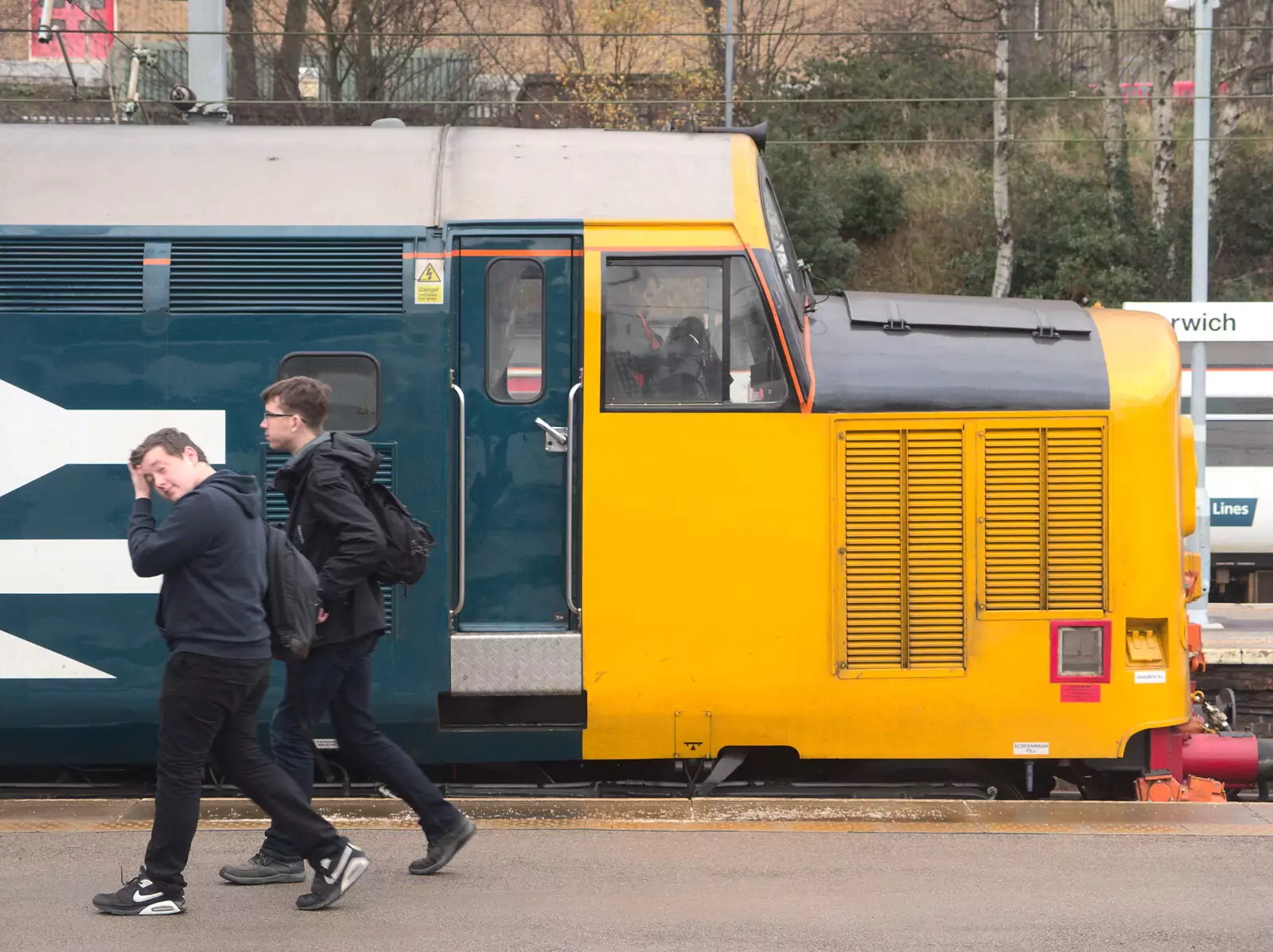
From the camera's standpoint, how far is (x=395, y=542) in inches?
200

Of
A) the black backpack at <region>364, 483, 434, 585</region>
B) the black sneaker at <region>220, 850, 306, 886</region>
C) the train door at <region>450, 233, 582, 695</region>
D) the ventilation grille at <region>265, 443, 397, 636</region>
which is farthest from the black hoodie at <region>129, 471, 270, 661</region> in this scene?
the train door at <region>450, 233, 582, 695</region>

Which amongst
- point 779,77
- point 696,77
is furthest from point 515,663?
point 779,77

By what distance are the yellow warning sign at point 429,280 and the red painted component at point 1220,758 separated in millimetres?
3839

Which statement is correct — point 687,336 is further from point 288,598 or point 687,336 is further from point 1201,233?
point 1201,233

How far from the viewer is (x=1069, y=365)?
6.54m

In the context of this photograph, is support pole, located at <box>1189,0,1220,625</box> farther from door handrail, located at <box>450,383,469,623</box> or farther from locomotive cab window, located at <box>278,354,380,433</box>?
locomotive cab window, located at <box>278,354,380,433</box>

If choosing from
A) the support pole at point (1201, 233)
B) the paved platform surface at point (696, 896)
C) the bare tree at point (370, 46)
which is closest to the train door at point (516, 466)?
the paved platform surface at point (696, 896)

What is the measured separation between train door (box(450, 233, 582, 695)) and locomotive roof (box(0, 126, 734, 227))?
0.24 meters

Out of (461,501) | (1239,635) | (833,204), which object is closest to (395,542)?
(461,501)

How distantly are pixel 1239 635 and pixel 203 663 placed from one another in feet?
30.4

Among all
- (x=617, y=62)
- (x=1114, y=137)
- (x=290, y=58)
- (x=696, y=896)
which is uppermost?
(x=617, y=62)

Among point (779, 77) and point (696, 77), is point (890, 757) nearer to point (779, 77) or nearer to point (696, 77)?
point (696, 77)

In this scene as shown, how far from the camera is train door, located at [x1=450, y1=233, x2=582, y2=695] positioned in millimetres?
6359

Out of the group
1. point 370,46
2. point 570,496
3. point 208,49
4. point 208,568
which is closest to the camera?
point 208,568
